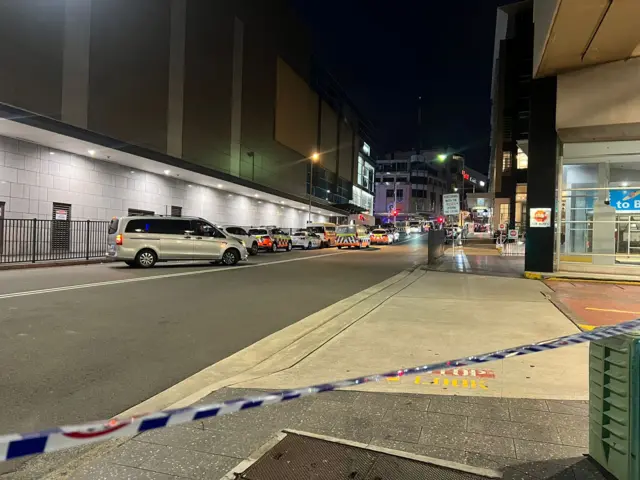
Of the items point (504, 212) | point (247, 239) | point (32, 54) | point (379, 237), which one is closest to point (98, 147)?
point (32, 54)

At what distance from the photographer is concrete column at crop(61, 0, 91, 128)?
22.5m

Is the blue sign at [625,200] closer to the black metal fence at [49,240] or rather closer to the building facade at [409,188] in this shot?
the black metal fence at [49,240]

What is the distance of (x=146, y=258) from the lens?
17922mm

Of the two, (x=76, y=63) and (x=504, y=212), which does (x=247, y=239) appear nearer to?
(x=76, y=63)

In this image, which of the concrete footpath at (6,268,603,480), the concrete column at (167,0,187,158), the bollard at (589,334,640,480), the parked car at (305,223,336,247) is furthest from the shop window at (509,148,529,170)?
the bollard at (589,334,640,480)

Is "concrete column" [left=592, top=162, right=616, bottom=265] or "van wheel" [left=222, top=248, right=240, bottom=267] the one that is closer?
"concrete column" [left=592, top=162, right=616, bottom=265]

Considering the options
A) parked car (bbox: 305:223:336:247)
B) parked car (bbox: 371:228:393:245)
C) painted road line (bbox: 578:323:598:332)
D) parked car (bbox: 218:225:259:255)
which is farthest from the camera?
parked car (bbox: 371:228:393:245)

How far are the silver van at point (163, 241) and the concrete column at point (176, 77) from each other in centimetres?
1410

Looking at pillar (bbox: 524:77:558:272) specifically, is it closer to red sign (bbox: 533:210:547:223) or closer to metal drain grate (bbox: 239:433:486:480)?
red sign (bbox: 533:210:547:223)

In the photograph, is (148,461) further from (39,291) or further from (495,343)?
(39,291)

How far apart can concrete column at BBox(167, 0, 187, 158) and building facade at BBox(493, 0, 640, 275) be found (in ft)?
75.6

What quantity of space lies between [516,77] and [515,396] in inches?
1916

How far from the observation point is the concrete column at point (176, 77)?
3086 cm

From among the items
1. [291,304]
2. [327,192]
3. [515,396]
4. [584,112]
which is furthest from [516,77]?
[515,396]
